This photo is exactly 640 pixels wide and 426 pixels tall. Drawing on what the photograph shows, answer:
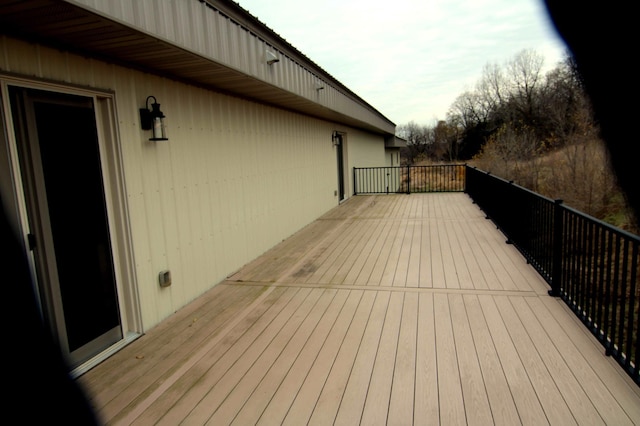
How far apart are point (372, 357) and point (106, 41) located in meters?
2.60

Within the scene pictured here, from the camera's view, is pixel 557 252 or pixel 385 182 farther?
pixel 385 182

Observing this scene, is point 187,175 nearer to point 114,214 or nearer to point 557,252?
point 114,214

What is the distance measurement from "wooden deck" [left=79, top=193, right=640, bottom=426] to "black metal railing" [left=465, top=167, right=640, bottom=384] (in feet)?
0.42

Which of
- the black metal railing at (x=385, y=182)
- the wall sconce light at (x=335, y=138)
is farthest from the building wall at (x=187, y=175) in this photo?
the black metal railing at (x=385, y=182)

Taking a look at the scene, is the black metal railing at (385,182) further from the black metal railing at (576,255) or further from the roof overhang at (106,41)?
the roof overhang at (106,41)

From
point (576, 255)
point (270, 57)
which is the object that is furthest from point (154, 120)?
point (576, 255)

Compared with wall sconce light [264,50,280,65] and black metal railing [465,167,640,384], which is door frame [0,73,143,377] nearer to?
wall sconce light [264,50,280,65]

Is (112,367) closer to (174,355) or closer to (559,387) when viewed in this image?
(174,355)

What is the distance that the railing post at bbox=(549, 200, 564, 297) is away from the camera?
3298 mm

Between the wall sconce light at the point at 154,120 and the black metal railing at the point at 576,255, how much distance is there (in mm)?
3236

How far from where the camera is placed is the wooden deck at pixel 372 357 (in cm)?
195

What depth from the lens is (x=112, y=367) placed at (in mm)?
2516

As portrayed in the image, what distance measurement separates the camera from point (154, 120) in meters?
3.10

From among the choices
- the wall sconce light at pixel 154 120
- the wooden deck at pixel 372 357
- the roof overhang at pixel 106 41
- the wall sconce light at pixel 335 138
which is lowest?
the wooden deck at pixel 372 357
